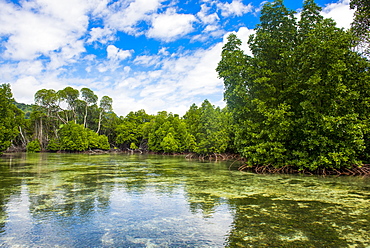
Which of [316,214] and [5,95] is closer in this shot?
[316,214]

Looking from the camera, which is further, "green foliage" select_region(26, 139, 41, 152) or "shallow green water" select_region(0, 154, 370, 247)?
"green foliage" select_region(26, 139, 41, 152)

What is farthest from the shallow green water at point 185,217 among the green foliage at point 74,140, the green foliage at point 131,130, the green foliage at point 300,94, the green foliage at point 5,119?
the green foliage at point 131,130

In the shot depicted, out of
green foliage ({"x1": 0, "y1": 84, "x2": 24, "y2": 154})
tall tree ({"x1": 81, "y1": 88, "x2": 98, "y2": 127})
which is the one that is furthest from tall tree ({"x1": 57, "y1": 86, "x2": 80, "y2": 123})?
green foliage ({"x1": 0, "y1": 84, "x2": 24, "y2": 154})

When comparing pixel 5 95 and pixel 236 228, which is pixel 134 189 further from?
pixel 5 95

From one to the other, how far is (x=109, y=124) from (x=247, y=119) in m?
57.5

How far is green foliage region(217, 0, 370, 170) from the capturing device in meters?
14.0

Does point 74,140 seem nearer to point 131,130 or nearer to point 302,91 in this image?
point 131,130

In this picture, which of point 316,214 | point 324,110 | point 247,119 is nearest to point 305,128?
point 324,110

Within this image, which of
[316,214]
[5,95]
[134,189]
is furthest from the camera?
[5,95]

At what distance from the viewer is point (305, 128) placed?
14.7 m

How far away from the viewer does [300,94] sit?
16.5 m

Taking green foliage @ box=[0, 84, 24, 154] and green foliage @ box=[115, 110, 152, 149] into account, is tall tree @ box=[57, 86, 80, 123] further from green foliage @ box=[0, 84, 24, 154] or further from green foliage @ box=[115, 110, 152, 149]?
green foliage @ box=[0, 84, 24, 154]

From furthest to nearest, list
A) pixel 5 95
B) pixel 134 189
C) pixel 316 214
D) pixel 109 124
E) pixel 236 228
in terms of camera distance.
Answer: pixel 109 124
pixel 5 95
pixel 134 189
pixel 316 214
pixel 236 228

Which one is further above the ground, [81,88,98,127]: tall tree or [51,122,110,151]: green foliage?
[81,88,98,127]: tall tree
